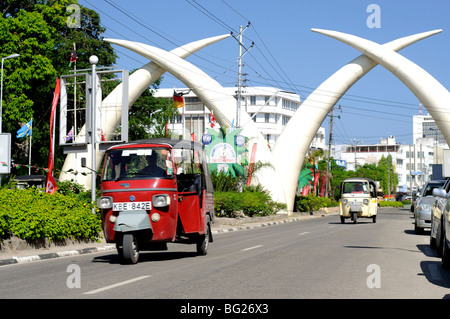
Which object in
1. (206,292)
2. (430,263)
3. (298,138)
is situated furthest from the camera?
(298,138)

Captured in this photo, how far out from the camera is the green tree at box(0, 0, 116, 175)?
143 feet

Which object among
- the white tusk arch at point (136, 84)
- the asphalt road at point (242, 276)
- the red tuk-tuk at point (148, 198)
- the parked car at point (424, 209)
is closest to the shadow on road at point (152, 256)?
the asphalt road at point (242, 276)

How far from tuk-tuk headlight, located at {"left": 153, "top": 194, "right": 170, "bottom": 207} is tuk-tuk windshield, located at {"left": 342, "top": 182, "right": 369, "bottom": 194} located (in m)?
22.6

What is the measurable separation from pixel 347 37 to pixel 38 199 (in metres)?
42.9

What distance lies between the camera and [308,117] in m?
56.5

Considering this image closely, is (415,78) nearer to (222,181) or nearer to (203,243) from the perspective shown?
(222,181)

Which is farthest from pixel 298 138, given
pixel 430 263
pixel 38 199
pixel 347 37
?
pixel 430 263

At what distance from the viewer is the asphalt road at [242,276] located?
8562 millimetres

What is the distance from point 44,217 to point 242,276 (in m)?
7.68

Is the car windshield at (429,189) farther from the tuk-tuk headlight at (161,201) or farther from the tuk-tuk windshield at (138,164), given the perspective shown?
the tuk-tuk headlight at (161,201)

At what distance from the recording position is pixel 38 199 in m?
19.0

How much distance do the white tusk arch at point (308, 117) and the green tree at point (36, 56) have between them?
672 inches

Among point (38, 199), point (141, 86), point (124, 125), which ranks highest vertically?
point (141, 86)
